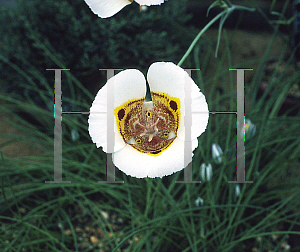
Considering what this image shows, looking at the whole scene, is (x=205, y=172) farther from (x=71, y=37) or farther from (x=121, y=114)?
(x=71, y=37)

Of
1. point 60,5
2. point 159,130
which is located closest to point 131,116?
point 159,130

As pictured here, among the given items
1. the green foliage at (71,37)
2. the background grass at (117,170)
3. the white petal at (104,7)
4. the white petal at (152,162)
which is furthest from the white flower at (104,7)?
the green foliage at (71,37)

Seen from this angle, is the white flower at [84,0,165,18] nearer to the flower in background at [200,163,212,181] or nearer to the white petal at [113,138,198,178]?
the white petal at [113,138,198,178]

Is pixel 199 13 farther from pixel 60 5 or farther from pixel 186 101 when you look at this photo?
pixel 186 101

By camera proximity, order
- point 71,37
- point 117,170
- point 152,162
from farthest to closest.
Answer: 1. point 71,37
2. point 117,170
3. point 152,162

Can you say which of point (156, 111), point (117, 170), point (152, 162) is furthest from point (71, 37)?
point (152, 162)

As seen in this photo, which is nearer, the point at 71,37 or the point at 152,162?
the point at 152,162

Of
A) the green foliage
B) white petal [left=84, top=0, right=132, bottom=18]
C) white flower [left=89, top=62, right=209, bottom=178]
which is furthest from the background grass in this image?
white petal [left=84, top=0, right=132, bottom=18]
